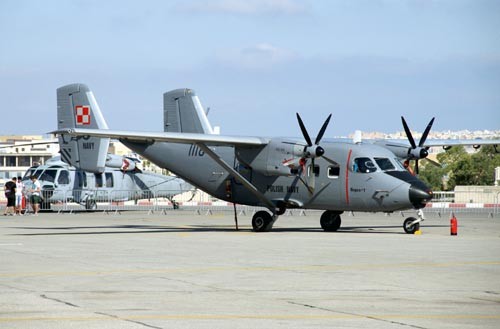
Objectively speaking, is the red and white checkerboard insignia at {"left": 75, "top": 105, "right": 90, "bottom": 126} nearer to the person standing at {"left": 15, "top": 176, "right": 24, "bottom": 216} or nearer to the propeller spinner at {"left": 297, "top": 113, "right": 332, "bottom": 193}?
the person standing at {"left": 15, "top": 176, "right": 24, "bottom": 216}

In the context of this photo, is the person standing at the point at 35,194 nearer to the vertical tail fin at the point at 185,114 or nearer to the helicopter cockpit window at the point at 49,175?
the helicopter cockpit window at the point at 49,175

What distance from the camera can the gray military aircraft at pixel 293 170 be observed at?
27.5 metres

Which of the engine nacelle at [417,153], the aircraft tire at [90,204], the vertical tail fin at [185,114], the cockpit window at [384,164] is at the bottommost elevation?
the aircraft tire at [90,204]

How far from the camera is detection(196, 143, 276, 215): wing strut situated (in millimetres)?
28491

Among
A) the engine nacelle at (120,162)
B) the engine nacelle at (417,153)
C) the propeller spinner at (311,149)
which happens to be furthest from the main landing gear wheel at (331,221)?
the engine nacelle at (120,162)

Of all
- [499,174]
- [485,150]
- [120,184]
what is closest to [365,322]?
[120,184]

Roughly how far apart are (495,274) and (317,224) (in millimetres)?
19166

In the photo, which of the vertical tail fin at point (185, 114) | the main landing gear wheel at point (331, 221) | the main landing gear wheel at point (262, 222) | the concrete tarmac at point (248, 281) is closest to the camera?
the concrete tarmac at point (248, 281)

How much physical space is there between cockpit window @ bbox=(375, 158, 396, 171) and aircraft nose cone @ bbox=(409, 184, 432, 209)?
3.52 feet

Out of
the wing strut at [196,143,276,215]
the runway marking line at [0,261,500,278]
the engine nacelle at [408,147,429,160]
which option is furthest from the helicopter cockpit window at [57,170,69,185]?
the runway marking line at [0,261,500,278]

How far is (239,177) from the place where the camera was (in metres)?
29.1

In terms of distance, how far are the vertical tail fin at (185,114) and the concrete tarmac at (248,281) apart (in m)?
8.44

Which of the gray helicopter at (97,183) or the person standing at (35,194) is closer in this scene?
the person standing at (35,194)

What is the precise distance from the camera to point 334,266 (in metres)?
17.6
